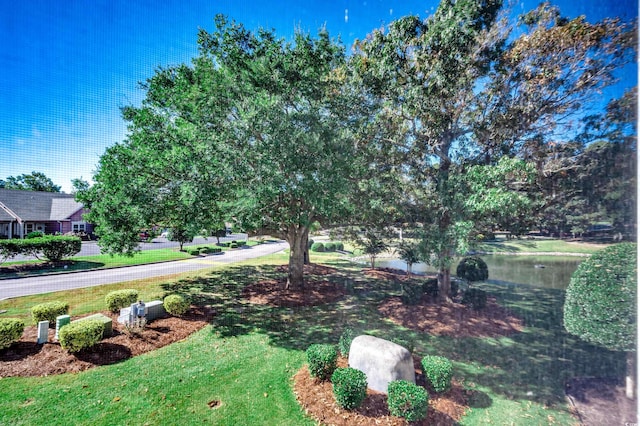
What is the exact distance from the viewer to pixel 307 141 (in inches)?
238

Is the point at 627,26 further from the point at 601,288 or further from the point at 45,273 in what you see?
the point at 45,273

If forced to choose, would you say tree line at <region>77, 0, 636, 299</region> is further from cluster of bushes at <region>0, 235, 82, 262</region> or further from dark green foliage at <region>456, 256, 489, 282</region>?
cluster of bushes at <region>0, 235, 82, 262</region>

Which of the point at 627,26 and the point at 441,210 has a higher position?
the point at 627,26

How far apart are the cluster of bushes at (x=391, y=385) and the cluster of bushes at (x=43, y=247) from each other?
1661cm

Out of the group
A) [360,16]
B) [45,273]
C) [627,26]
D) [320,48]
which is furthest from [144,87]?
[45,273]

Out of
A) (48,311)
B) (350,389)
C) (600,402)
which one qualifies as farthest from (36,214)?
(600,402)

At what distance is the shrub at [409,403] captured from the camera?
10.7 feet

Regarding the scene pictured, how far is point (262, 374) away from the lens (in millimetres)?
4574

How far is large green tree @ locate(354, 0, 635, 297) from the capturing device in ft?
15.8

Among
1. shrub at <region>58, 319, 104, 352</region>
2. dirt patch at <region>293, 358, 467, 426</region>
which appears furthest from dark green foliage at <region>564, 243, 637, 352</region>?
shrub at <region>58, 319, 104, 352</region>

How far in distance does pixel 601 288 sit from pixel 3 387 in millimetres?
8483

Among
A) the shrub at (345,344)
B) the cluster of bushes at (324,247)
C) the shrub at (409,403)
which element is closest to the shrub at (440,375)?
the shrub at (409,403)

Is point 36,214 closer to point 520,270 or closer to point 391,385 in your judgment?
point 391,385

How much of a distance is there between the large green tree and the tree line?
1.2 inches
